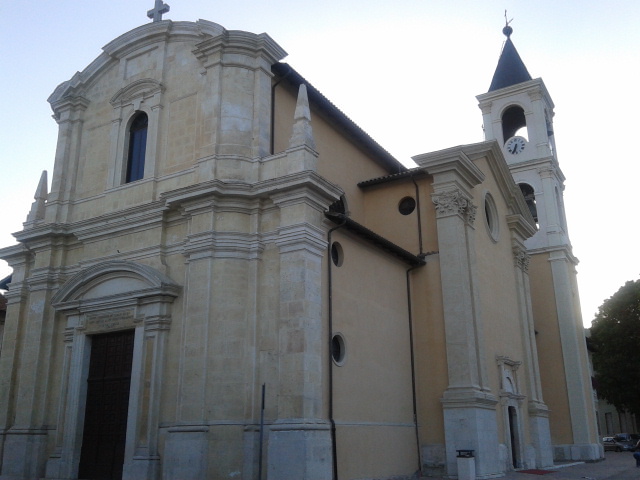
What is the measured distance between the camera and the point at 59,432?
15336 mm

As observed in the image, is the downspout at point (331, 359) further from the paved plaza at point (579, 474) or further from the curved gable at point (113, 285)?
the paved plaza at point (579, 474)

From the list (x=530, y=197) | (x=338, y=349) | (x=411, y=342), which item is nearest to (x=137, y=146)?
(x=338, y=349)

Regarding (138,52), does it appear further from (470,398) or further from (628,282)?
(628,282)

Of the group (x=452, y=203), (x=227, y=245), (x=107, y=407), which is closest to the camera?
(x=227, y=245)

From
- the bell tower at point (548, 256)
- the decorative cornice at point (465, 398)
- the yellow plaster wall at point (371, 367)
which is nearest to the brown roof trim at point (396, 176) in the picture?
the yellow plaster wall at point (371, 367)

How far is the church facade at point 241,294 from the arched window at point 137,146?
60 millimetres

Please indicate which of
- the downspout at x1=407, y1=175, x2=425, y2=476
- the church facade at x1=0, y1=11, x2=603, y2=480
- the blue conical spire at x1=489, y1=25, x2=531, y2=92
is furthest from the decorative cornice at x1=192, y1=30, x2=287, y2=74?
the blue conical spire at x1=489, y1=25, x2=531, y2=92

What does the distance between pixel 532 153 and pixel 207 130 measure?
19.9 m

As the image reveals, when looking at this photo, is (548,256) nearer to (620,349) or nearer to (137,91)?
(620,349)

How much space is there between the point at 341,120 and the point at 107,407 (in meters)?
10.6

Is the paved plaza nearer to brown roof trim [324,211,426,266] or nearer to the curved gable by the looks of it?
brown roof trim [324,211,426,266]

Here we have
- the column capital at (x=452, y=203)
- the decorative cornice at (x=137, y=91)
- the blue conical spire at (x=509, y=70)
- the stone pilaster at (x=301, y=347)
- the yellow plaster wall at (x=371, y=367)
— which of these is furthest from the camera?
the blue conical spire at (x=509, y=70)

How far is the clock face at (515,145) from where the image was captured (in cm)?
3116

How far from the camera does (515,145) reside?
31375 mm
